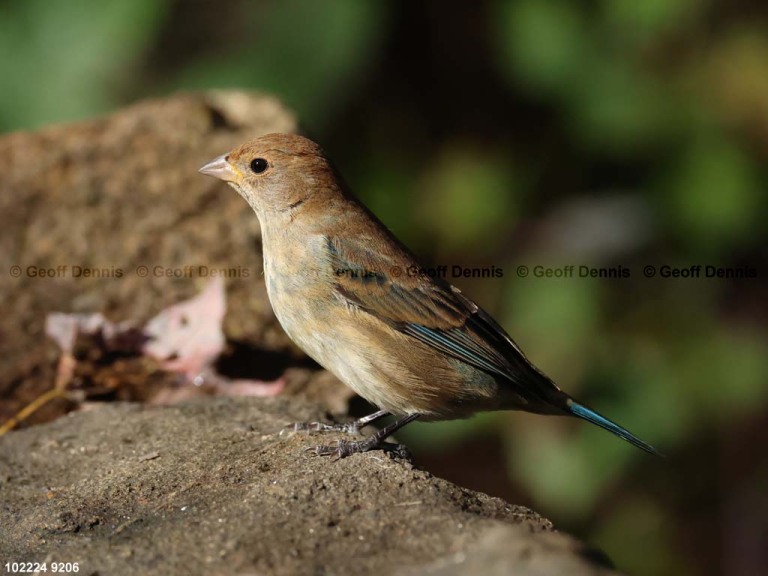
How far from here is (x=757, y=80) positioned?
6141 millimetres

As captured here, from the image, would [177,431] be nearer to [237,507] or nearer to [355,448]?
[355,448]

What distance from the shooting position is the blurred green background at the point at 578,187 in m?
5.79

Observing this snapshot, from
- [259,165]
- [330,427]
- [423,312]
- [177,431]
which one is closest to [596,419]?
[423,312]

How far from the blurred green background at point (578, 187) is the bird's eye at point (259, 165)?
5.75 ft

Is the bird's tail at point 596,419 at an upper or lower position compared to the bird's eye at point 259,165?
lower

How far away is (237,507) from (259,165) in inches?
78.3

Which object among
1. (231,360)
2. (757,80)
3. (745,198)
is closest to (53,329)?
(231,360)

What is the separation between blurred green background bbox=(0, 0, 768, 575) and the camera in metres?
5.79

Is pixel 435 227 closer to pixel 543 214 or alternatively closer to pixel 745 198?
pixel 543 214

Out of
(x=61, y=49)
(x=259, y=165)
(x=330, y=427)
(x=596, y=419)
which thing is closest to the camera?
(x=330, y=427)

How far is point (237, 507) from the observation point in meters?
2.88

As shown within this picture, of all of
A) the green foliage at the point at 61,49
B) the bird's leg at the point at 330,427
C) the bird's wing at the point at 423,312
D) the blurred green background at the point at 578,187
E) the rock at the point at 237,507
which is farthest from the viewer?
the green foliage at the point at 61,49

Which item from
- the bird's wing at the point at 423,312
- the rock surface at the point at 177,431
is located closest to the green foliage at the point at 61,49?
the rock surface at the point at 177,431

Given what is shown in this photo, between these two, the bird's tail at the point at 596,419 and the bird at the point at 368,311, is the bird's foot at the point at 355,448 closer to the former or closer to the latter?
the bird at the point at 368,311
